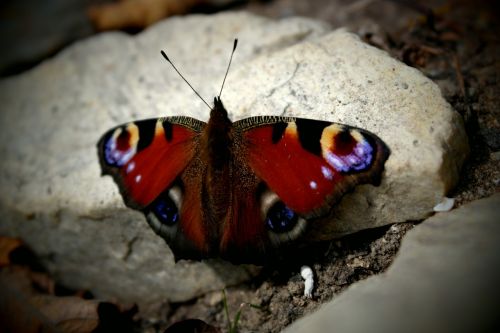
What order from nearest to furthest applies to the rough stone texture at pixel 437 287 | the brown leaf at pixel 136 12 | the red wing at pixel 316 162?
the rough stone texture at pixel 437 287 < the red wing at pixel 316 162 < the brown leaf at pixel 136 12

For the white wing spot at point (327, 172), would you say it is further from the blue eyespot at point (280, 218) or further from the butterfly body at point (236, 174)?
the blue eyespot at point (280, 218)

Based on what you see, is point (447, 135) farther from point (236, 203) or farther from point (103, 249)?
point (103, 249)

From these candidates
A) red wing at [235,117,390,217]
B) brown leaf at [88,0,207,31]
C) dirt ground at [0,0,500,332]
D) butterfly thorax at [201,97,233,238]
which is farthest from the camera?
brown leaf at [88,0,207,31]

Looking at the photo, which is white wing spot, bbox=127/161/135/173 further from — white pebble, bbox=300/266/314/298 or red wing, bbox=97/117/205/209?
white pebble, bbox=300/266/314/298

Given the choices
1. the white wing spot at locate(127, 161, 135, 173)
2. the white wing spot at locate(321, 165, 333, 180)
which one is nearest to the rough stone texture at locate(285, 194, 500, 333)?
the white wing spot at locate(321, 165, 333, 180)

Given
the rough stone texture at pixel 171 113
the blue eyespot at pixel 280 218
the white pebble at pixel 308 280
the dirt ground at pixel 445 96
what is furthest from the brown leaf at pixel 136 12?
the white pebble at pixel 308 280

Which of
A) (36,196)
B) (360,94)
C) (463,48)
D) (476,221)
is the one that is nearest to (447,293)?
(476,221)
